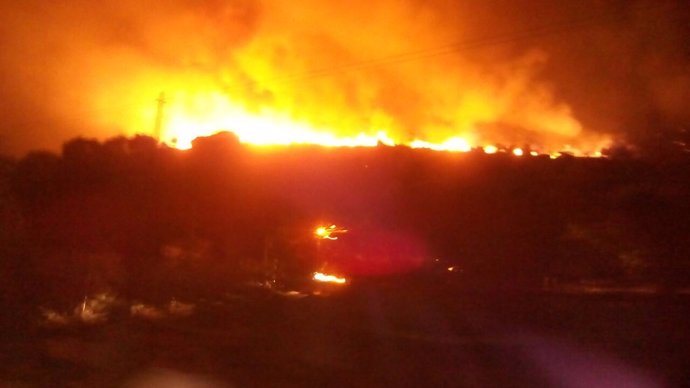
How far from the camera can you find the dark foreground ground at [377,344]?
976 cm

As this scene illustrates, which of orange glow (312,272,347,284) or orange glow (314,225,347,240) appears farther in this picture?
orange glow (314,225,347,240)

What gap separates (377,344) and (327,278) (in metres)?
8.30

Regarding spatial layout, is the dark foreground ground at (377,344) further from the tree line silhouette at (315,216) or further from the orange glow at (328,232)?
the orange glow at (328,232)

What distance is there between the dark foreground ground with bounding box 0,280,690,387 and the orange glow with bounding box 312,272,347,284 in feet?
12.9

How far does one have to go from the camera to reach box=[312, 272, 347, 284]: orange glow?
1834 cm

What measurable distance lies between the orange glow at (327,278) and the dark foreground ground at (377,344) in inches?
154

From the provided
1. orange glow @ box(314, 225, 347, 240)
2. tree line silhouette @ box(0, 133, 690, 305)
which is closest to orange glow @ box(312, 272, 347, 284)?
tree line silhouette @ box(0, 133, 690, 305)

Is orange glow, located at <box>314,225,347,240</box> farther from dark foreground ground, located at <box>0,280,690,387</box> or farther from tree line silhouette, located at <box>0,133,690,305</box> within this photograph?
dark foreground ground, located at <box>0,280,690,387</box>

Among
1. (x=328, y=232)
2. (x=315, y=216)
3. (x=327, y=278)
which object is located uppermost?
(x=315, y=216)

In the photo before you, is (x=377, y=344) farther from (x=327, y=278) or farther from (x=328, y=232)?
(x=328, y=232)

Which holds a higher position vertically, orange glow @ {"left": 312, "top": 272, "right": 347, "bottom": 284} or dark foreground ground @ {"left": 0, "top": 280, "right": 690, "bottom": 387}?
orange glow @ {"left": 312, "top": 272, "right": 347, "bottom": 284}

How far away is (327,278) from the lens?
1912cm

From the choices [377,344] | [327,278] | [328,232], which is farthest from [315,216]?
[377,344]

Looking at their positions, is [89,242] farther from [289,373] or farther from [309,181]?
[289,373]
